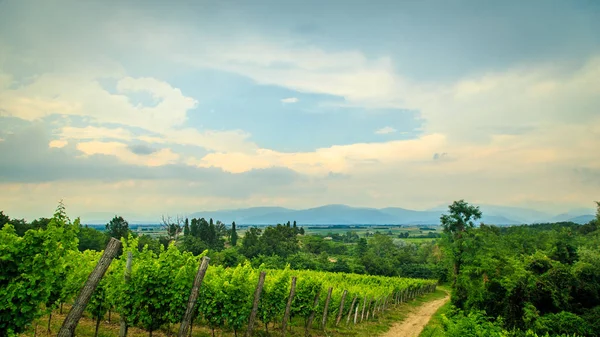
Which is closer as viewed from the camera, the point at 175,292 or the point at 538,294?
the point at 175,292

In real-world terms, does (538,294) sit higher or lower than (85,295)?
lower

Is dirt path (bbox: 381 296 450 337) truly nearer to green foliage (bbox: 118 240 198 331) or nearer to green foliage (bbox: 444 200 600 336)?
green foliage (bbox: 444 200 600 336)

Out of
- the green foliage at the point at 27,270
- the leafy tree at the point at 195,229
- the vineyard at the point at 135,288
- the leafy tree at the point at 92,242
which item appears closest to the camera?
the green foliage at the point at 27,270

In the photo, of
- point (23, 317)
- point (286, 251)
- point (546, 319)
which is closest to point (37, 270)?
point (23, 317)

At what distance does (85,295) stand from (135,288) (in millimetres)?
4173

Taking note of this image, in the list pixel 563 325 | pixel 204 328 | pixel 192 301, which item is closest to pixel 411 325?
pixel 563 325

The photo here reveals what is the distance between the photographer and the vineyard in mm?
6332

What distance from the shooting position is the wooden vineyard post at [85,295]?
18.6 feet

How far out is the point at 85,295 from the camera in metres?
5.91

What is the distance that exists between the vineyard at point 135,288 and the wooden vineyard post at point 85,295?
74 mm

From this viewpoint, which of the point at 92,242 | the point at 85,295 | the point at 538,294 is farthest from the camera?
the point at 92,242

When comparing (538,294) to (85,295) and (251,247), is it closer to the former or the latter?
(85,295)

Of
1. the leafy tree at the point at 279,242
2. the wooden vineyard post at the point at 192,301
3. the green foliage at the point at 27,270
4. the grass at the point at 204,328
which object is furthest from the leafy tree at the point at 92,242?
the green foliage at the point at 27,270

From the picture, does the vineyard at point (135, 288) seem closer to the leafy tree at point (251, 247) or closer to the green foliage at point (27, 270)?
the green foliage at point (27, 270)
